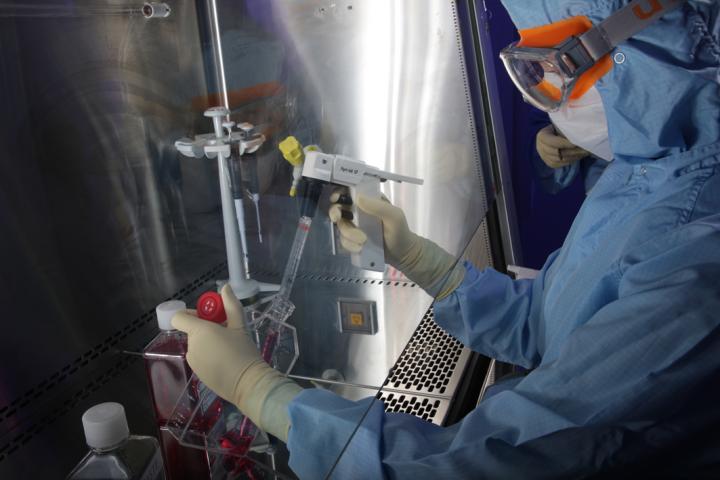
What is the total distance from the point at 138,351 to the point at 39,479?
0.89 ft

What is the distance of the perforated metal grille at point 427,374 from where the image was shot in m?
1.10

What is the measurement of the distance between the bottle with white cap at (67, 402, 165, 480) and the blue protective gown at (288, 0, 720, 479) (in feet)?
0.56

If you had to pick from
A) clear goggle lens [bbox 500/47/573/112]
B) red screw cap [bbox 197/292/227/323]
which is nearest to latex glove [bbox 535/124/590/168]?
clear goggle lens [bbox 500/47/573/112]

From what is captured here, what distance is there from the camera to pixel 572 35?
92cm

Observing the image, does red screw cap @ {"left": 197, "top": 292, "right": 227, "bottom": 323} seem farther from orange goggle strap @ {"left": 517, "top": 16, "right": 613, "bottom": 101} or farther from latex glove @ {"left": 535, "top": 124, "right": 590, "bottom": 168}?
latex glove @ {"left": 535, "top": 124, "right": 590, "bottom": 168}

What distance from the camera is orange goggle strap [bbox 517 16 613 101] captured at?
912 millimetres

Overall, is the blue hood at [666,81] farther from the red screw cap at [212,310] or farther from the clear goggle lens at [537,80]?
the red screw cap at [212,310]

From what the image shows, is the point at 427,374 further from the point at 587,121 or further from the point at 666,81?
the point at 666,81

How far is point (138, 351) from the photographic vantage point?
1146mm

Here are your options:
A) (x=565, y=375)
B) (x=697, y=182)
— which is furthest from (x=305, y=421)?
(x=697, y=182)

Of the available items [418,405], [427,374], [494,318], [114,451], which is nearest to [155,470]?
[114,451]

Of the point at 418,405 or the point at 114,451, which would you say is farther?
the point at 418,405

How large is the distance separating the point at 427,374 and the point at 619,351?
54 centimetres

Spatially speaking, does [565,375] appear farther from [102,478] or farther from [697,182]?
[102,478]
